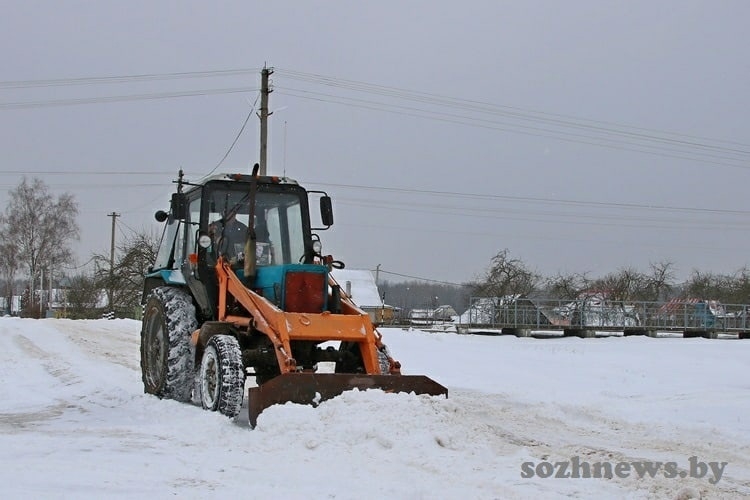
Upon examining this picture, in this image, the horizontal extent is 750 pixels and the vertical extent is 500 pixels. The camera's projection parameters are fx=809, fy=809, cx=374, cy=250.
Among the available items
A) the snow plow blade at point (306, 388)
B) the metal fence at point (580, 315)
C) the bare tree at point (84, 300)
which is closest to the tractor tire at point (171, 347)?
the snow plow blade at point (306, 388)

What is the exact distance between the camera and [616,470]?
18.3 feet

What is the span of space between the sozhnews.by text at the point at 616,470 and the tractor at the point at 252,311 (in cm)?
158

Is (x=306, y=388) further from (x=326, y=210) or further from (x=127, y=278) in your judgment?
(x=127, y=278)

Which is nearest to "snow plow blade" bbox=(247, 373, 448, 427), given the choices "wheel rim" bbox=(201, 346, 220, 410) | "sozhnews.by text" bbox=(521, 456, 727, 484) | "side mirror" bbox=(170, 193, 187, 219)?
"wheel rim" bbox=(201, 346, 220, 410)

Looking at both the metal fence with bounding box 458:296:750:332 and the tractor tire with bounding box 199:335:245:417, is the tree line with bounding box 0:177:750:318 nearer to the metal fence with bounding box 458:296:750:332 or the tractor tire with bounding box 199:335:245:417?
the metal fence with bounding box 458:296:750:332

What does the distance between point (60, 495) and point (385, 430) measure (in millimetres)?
2281

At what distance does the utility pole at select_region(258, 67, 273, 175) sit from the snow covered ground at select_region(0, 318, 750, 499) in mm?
14180

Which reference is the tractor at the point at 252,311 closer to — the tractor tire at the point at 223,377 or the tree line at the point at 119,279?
the tractor tire at the point at 223,377

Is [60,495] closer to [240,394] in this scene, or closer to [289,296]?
[240,394]

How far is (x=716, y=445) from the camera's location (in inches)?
275

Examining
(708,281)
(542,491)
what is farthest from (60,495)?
(708,281)

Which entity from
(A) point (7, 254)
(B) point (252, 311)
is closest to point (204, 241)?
(B) point (252, 311)

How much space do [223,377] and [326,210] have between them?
2.50 metres

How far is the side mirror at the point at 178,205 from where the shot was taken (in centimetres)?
893
